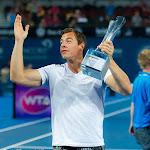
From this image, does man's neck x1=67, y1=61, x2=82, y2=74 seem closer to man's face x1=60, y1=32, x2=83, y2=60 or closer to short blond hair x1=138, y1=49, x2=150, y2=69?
man's face x1=60, y1=32, x2=83, y2=60

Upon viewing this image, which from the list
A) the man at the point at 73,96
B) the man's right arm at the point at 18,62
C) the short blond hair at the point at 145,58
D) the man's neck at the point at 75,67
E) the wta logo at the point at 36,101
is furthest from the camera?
the wta logo at the point at 36,101

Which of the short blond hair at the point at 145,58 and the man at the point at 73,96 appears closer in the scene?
the man at the point at 73,96

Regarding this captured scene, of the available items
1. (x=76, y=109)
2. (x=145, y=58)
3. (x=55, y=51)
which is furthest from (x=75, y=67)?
(x=55, y=51)

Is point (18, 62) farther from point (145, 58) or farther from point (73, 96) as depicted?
point (145, 58)

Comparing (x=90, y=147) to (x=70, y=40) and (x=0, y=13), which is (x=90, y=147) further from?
(x=0, y=13)

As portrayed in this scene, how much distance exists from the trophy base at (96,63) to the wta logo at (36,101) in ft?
26.8

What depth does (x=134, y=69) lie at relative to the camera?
2048 centimetres

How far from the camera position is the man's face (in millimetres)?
3275

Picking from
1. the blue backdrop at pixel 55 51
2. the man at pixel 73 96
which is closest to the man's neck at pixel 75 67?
the man at pixel 73 96

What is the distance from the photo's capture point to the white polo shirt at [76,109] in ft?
10.5

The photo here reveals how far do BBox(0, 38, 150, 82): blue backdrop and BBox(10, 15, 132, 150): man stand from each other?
16784 mm

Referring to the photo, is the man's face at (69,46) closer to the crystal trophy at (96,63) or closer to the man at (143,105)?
the crystal trophy at (96,63)

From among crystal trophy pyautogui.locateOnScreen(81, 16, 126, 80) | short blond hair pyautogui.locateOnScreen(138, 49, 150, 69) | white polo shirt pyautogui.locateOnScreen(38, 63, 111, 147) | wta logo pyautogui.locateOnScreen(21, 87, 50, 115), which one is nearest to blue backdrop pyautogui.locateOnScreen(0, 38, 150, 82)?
wta logo pyautogui.locateOnScreen(21, 87, 50, 115)

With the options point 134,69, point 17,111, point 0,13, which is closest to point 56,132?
point 17,111
